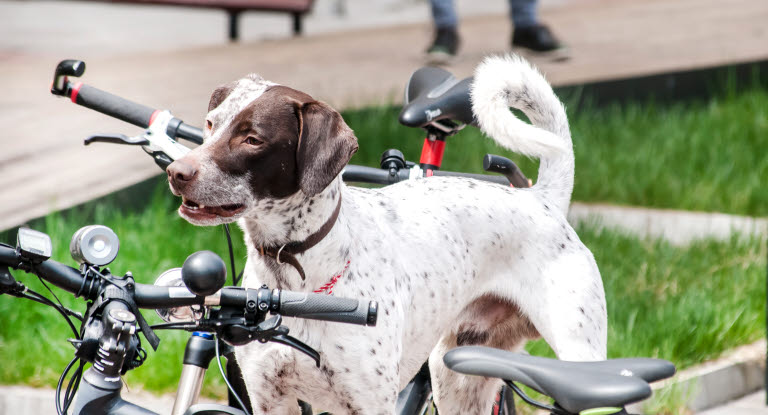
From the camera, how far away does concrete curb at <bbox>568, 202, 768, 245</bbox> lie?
21.4ft

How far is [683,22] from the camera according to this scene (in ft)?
35.7

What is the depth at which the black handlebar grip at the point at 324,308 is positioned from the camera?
186cm

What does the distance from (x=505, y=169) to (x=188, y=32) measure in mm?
8363

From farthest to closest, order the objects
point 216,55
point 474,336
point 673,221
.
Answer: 1. point 216,55
2. point 673,221
3. point 474,336

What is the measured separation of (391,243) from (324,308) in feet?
2.48

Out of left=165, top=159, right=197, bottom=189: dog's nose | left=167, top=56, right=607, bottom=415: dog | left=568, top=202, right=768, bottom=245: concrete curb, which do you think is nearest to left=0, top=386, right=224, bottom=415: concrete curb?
left=167, top=56, right=607, bottom=415: dog


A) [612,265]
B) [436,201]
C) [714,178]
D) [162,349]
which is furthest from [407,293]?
[714,178]

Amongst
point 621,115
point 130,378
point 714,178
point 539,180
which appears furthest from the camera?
point 621,115

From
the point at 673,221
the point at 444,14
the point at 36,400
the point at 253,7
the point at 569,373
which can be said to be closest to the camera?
the point at 569,373

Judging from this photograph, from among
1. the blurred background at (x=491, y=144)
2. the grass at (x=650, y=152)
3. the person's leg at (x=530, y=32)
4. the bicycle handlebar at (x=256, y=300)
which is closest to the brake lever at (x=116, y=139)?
the bicycle handlebar at (x=256, y=300)

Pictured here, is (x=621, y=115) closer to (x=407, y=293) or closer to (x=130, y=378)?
(x=130, y=378)

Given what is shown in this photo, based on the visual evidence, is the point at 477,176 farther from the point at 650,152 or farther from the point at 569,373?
the point at 650,152

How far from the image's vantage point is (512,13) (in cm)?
880

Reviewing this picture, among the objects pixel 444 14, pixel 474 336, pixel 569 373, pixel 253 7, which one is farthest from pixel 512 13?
pixel 569 373
